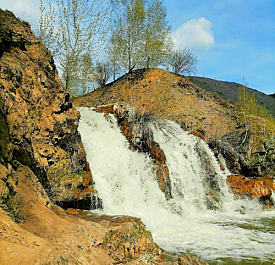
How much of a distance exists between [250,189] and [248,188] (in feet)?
0.31

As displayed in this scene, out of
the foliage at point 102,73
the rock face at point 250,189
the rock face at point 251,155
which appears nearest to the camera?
the rock face at point 250,189

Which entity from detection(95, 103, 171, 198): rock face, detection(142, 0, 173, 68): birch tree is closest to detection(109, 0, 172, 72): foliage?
detection(142, 0, 173, 68): birch tree

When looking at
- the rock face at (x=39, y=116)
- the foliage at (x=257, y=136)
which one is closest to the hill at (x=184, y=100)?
the foliage at (x=257, y=136)

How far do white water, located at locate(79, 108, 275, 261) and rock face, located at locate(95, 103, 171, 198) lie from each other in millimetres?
252

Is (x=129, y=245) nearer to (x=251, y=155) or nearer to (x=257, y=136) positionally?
(x=251, y=155)

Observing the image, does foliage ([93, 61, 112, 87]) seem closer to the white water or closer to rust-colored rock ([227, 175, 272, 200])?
the white water

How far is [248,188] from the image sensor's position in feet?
33.9

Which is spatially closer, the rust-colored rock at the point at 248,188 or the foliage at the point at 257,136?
the rust-colored rock at the point at 248,188

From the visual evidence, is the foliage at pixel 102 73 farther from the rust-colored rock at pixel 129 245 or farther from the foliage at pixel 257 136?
the rust-colored rock at pixel 129 245

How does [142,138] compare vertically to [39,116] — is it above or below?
below

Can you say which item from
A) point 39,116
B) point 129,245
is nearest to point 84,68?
point 39,116

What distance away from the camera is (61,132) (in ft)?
21.9

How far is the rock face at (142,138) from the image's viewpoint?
367 inches

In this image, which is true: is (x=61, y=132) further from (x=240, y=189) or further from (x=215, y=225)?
(x=240, y=189)
